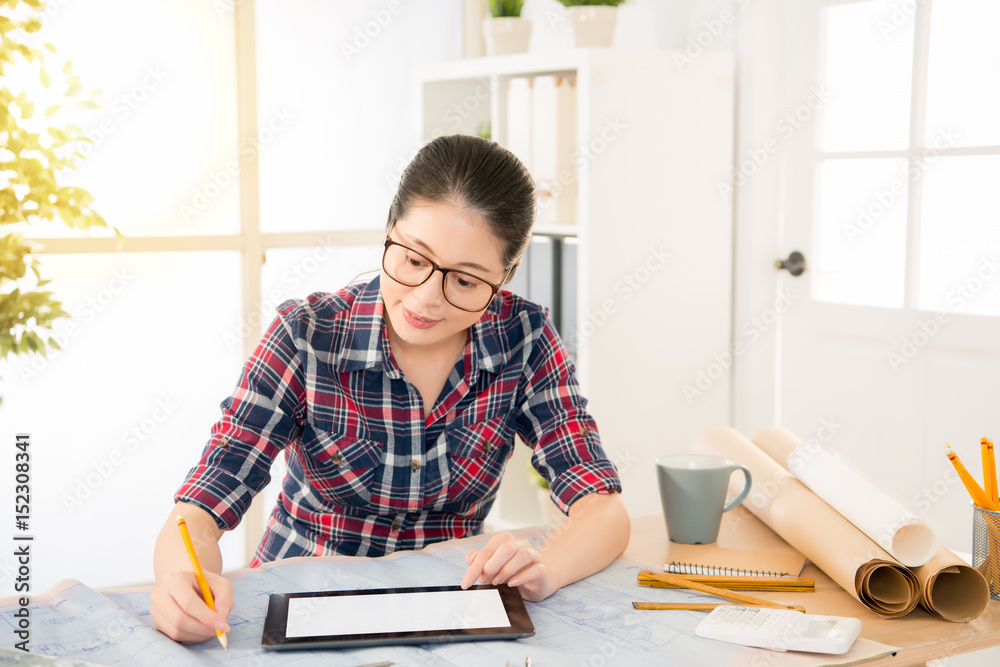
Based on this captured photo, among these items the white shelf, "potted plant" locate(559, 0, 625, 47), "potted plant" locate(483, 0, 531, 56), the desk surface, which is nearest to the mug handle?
the desk surface

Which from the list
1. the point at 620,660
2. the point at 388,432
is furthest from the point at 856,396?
the point at 620,660

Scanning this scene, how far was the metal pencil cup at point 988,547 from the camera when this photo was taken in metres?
1.08

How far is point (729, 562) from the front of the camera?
1.19 meters

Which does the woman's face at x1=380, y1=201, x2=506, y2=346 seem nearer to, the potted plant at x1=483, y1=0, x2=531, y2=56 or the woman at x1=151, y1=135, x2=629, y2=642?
the woman at x1=151, y1=135, x2=629, y2=642

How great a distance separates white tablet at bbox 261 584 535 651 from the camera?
925 millimetres

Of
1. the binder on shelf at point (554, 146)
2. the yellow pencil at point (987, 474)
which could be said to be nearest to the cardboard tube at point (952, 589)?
the yellow pencil at point (987, 474)

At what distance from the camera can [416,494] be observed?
136 centimetres

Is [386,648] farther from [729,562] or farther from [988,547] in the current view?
[988,547]

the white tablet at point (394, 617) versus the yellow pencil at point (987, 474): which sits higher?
the yellow pencil at point (987, 474)

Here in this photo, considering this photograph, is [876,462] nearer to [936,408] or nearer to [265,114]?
[936,408]

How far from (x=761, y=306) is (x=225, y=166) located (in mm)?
1659

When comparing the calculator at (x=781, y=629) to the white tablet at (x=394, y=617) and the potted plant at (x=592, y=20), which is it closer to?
the white tablet at (x=394, y=617)

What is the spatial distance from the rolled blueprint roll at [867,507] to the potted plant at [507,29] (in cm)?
187

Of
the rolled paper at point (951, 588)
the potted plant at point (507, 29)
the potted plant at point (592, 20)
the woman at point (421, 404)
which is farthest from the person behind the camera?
the potted plant at point (507, 29)
